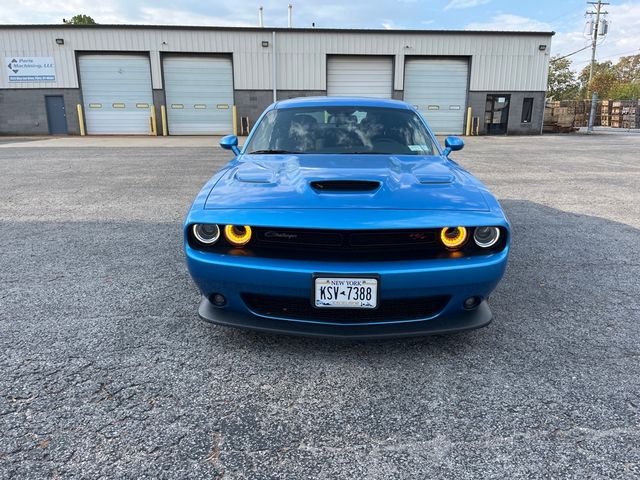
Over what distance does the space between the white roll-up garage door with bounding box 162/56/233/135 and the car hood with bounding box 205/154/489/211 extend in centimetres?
2193

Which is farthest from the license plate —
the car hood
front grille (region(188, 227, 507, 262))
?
the car hood

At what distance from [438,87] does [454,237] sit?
23938 millimetres

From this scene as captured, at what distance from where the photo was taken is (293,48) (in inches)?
914

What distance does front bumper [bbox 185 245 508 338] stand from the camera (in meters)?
2.21

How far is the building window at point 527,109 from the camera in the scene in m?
24.7

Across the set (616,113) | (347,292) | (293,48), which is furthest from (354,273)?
(616,113)

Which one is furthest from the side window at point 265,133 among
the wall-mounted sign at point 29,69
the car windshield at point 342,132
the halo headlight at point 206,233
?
the wall-mounted sign at point 29,69

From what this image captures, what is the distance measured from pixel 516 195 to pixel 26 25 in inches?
981

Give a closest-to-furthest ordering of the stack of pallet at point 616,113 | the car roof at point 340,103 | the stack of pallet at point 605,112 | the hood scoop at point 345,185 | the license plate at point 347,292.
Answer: the license plate at point 347,292 < the hood scoop at point 345,185 < the car roof at point 340,103 < the stack of pallet at point 616,113 < the stack of pallet at point 605,112

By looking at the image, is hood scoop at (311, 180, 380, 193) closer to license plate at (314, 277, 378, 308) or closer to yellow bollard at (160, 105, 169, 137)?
license plate at (314, 277, 378, 308)

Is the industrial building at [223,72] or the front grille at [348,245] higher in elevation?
the industrial building at [223,72]

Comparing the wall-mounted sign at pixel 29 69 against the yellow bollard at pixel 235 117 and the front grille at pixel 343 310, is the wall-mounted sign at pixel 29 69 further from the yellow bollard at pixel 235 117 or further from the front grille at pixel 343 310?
the front grille at pixel 343 310

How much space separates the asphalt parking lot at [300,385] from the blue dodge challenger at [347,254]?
27 centimetres

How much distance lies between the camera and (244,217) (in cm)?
230
